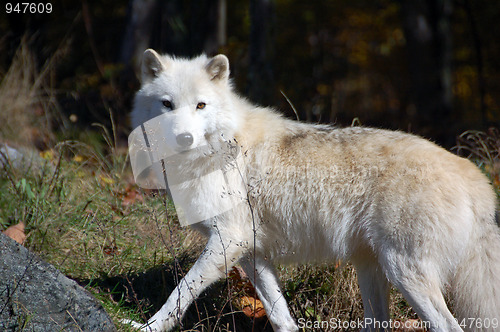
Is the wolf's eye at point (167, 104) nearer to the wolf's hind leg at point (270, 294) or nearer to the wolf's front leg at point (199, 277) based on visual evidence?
the wolf's front leg at point (199, 277)

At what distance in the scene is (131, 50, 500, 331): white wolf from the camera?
10.1 ft

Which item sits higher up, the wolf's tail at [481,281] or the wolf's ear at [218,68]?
the wolf's ear at [218,68]

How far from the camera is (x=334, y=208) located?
333cm

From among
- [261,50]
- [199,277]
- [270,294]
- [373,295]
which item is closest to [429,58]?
[261,50]

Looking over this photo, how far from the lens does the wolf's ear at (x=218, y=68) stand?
379 centimetres

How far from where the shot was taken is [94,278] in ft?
12.9

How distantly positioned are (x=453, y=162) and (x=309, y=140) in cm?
100

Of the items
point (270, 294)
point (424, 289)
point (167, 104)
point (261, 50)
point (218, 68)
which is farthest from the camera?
point (261, 50)

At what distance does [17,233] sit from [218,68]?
7.20 feet

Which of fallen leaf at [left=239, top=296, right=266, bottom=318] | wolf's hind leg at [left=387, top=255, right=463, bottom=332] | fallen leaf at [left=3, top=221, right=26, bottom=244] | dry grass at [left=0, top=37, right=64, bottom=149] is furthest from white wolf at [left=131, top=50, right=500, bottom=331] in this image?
dry grass at [left=0, top=37, right=64, bottom=149]

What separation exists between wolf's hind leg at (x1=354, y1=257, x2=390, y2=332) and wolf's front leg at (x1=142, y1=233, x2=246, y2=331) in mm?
938

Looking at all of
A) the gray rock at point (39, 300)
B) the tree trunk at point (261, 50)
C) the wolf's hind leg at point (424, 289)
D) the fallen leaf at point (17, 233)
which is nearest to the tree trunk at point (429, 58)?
the tree trunk at point (261, 50)

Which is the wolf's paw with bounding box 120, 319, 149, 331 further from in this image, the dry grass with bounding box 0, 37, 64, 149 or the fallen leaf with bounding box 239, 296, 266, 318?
the dry grass with bounding box 0, 37, 64, 149

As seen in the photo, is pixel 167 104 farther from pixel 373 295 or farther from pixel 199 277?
pixel 373 295
